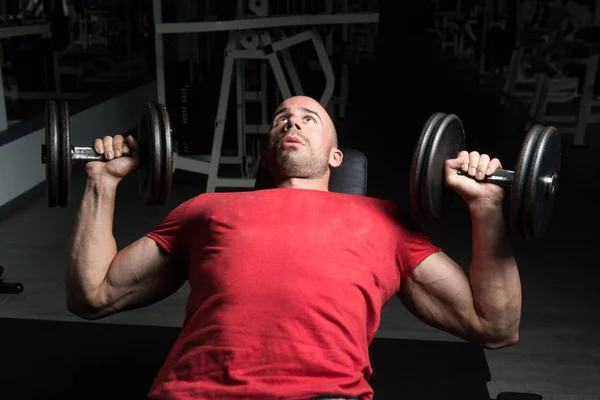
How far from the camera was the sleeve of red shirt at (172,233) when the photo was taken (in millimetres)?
1544

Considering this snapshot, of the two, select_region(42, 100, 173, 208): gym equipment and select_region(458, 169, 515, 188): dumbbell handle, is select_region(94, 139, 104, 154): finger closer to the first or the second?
select_region(42, 100, 173, 208): gym equipment

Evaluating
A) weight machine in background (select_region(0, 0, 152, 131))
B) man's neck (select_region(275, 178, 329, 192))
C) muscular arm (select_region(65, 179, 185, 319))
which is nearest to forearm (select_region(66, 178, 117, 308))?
muscular arm (select_region(65, 179, 185, 319))

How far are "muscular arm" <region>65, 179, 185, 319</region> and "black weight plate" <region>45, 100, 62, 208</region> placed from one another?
0.07 meters

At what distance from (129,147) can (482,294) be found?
754mm

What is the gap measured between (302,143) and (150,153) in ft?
1.04

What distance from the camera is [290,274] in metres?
1.33

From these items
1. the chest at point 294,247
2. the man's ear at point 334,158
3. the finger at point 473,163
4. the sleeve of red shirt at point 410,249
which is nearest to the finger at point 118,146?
the chest at point 294,247

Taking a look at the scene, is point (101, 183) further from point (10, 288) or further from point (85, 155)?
point (10, 288)

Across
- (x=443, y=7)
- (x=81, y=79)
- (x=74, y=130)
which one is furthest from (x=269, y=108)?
(x=443, y=7)

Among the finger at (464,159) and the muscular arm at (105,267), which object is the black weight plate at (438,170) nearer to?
the finger at (464,159)

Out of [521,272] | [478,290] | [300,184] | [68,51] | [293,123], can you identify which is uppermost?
[293,123]

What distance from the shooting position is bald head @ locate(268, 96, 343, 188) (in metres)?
1.62

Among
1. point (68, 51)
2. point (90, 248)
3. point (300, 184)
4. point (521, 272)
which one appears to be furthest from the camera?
point (68, 51)

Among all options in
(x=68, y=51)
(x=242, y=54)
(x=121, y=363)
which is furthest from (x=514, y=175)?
(x=68, y=51)
